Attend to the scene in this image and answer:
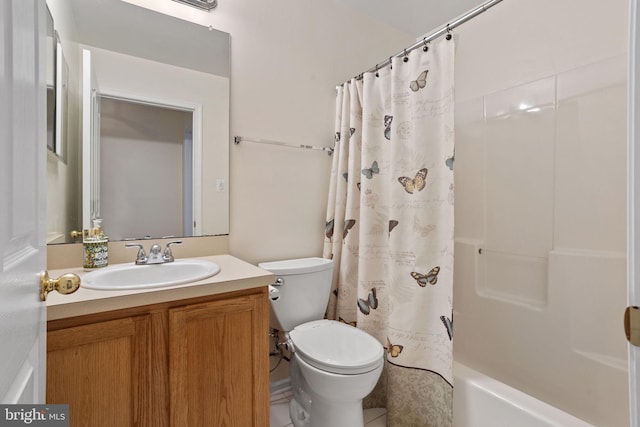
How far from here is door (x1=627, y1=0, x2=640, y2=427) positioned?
51 centimetres

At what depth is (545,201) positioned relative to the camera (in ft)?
5.64

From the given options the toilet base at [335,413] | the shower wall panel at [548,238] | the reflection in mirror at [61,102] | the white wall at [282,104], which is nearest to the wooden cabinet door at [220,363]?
the toilet base at [335,413]

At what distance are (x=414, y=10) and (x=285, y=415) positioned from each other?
107 inches

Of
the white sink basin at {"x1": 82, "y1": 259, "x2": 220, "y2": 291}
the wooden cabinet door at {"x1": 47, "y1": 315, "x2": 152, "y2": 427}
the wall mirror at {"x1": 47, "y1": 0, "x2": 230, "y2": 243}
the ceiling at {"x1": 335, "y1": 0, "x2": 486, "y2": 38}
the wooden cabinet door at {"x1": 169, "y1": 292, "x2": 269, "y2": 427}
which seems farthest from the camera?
the ceiling at {"x1": 335, "y1": 0, "x2": 486, "y2": 38}

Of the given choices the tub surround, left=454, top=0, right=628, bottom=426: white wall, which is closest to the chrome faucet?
the tub surround

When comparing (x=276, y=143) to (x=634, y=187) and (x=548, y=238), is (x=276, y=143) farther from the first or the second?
(x=548, y=238)

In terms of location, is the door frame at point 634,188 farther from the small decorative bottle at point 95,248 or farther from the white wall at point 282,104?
the small decorative bottle at point 95,248

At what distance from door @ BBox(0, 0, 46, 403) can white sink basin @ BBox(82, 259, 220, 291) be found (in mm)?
563

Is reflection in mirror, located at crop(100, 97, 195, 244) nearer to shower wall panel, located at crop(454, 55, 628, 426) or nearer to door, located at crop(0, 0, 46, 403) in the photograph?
door, located at crop(0, 0, 46, 403)

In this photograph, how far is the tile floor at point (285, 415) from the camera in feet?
5.18

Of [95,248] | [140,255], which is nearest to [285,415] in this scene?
[140,255]

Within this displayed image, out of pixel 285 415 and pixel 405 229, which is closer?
pixel 405 229

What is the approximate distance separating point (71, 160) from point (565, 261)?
253 centimetres

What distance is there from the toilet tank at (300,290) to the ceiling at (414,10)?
1.76 m
